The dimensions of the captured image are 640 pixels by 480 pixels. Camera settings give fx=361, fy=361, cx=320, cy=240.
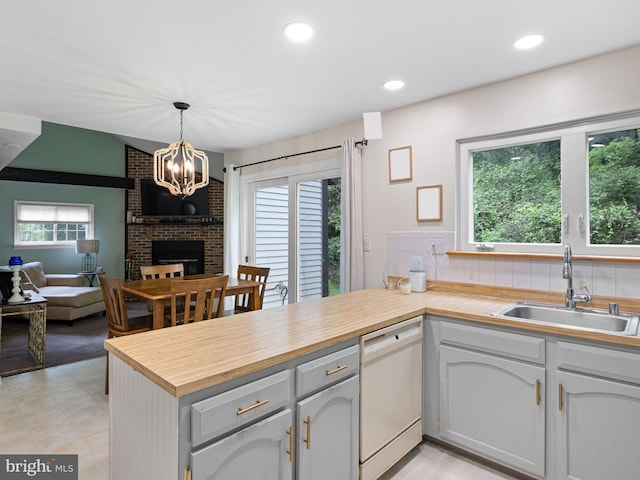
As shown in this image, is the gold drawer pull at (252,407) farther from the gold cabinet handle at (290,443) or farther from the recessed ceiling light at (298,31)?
the recessed ceiling light at (298,31)

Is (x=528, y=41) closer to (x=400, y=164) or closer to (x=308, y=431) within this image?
(x=400, y=164)

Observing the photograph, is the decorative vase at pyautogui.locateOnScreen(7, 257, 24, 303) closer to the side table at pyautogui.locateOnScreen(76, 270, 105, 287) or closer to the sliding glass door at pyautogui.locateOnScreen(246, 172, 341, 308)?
the sliding glass door at pyautogui.locateOnScreen(246, 172, 341, 308)

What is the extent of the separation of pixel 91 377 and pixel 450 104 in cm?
377

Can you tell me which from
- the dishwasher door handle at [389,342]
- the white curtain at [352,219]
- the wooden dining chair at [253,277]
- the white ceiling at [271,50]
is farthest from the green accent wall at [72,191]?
the dishwasher door handle at [389,342]

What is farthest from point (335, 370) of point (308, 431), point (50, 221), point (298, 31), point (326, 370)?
point (50, 221)

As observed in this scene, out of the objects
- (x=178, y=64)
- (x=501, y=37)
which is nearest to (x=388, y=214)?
(x=501, y=37)

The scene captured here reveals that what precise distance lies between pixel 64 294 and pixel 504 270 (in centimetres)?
551

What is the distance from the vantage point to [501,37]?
1.97 metres

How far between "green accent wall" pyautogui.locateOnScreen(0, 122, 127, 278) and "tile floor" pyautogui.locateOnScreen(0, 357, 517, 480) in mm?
4102

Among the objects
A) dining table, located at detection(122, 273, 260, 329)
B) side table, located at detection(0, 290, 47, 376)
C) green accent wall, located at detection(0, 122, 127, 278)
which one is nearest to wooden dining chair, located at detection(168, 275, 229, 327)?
dining table, located at detection(122, 273, 260, 329)

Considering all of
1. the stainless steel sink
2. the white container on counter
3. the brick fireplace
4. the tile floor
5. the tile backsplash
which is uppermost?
the brick fireplace

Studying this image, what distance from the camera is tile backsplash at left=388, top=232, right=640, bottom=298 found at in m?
2.07

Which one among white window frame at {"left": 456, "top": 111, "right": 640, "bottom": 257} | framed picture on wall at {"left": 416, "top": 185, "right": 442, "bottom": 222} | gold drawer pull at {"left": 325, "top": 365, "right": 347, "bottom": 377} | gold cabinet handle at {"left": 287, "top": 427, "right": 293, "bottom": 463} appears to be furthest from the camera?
framed picture on wall at {"left": 416, "top": 185, "right": 442, "bottom": 222}

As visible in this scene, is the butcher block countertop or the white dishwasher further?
the white dishwasher
